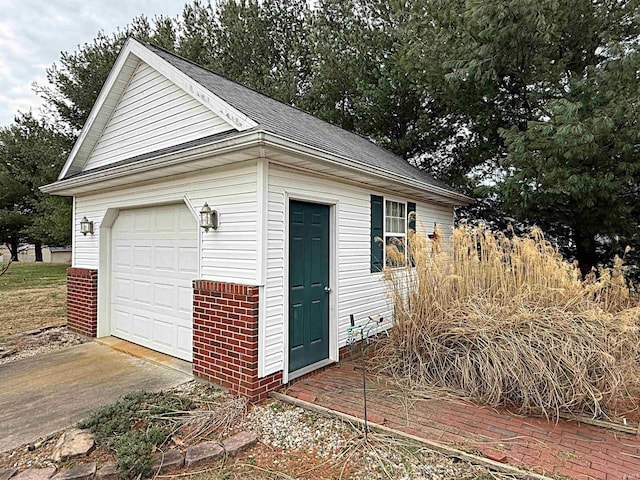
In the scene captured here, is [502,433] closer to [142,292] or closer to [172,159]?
[172,159]

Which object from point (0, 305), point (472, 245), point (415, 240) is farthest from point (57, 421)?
point (0, 305)

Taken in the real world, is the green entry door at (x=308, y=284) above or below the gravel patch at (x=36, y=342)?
above

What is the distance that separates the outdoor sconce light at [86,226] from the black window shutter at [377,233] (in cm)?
478

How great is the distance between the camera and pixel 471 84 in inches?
363

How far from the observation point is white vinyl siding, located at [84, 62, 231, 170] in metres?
4.86

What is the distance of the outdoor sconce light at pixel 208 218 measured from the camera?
4300 millimetres

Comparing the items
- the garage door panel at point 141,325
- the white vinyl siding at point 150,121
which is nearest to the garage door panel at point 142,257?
the garage door panel at point 141,325

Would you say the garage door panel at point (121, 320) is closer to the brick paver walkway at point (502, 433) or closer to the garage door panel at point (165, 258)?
the garage door panel at point (165, 258)

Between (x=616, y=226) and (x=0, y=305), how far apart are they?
1448 cm

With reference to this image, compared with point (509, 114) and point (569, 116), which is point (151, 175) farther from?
point (509, 114)

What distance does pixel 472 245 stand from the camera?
4.86 m

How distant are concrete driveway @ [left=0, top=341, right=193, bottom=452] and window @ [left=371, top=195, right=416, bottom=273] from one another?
3221 millimetres

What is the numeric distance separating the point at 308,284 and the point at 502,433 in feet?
8.28

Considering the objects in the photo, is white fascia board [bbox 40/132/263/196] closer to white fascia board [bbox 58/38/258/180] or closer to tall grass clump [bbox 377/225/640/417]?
white fascia board [bbox 58/38/258/180]
